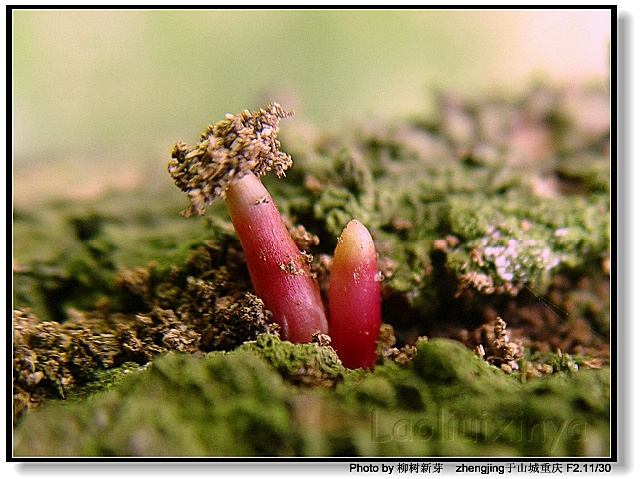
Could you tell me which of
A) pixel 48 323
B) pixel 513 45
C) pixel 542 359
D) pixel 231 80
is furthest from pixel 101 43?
pixel 542 359

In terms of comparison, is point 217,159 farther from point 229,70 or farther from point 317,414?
point 229,70

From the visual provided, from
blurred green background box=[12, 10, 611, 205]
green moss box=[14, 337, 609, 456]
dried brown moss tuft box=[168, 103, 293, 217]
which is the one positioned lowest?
green moss box=[14, 337, 609, 456]

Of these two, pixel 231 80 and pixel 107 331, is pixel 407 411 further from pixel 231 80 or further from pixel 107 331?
pixel 231 80

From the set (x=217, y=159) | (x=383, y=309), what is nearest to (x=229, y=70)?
(x=217, y=159)

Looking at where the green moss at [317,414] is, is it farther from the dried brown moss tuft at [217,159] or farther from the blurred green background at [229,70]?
the blurred green background at [229,70]

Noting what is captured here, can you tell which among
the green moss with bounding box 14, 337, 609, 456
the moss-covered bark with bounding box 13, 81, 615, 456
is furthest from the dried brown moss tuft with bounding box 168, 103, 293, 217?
the green moss with bounding box 14, 337, 609, 456

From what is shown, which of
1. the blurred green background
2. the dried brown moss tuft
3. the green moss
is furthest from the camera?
the blurred green background

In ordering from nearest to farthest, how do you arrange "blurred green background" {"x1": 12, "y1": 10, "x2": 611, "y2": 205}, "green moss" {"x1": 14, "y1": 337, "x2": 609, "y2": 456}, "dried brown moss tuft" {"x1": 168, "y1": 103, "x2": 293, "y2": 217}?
"green moss" {"x1": 14, "y1": 337, "x2": 609, "y2": 456} < "dried brown moss tuft" {"x1": 168, "y1": 103, "x2": 293, "y2": 217} < "blurred green background" {"x1": 12, "y1": 10, "x2": 611, "y2": 205}

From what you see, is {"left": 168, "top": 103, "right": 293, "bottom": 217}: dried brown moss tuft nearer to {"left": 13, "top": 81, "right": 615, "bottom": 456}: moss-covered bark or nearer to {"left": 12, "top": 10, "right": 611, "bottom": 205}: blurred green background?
{"left": 13, "top": 81, "right": 615, "bottom": 456}: moss-covered bark
